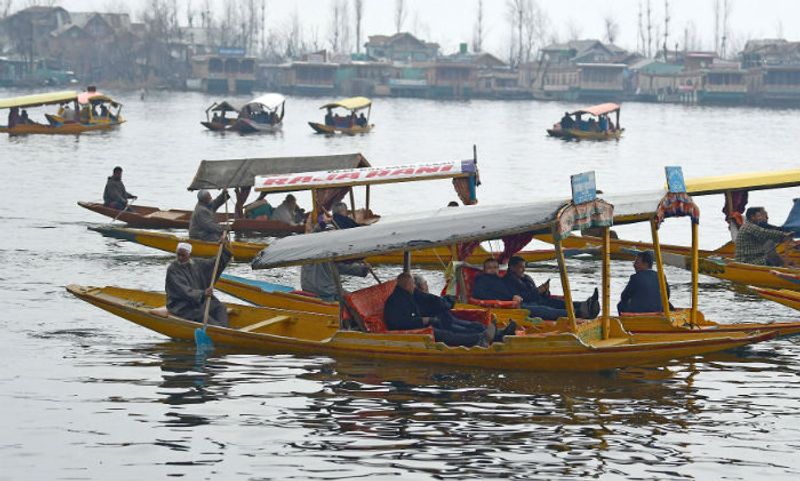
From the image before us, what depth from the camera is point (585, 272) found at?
25.7 meters

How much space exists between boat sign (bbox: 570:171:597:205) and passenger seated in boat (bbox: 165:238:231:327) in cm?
467

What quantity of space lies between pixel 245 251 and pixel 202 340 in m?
8.26

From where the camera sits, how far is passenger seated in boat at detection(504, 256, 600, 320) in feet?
57.5

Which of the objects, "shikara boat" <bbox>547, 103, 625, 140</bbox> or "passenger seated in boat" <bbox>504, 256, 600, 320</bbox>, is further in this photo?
"shikara boat" <bbox>547, 103, 625, 140</bbox>

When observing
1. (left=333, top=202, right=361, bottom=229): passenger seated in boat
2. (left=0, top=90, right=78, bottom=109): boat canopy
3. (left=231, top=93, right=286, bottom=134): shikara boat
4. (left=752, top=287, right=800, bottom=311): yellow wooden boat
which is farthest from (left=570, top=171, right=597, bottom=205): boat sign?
(left=231, top=93, right=286, bottom=134): shikara boat

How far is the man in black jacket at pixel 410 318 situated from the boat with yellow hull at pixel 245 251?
745 cm

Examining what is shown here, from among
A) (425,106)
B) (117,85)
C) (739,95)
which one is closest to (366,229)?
(425,106)

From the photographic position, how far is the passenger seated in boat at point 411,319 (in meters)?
16.3

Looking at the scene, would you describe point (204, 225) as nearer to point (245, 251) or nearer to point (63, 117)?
point (245, 251)

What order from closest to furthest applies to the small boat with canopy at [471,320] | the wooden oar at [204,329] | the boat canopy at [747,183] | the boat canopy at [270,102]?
the small boat with canopy at [471,320], the wooden oar at [204,329], the boat canopy at [747,183], the boat canopy at [270,102]

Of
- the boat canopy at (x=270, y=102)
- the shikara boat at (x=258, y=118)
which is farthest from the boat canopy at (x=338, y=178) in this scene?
the shikara boat at (x=258, y=118)

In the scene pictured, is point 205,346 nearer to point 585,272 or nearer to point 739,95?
point 585,272

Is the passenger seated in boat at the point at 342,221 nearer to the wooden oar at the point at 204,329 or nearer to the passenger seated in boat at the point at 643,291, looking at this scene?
the wooden oar at the point at 204,329

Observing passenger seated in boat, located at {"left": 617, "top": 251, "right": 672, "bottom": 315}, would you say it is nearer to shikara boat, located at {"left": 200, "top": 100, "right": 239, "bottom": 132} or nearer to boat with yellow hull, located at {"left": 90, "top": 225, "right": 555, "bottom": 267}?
boat with yellow hull, located at {"left": 90, "top": 225, "right": 555, "bottom": 267}
